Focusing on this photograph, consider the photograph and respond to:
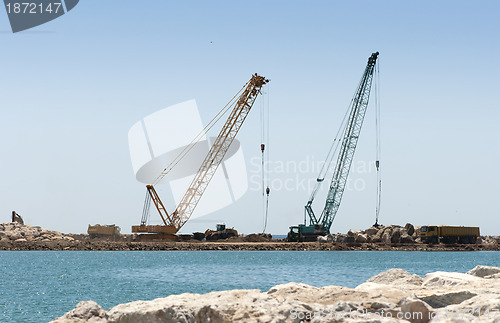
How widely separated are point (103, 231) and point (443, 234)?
70731mm

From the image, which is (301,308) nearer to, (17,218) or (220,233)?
(220,233)

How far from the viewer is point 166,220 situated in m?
119

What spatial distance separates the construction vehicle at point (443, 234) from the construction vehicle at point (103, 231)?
63698 millimetres

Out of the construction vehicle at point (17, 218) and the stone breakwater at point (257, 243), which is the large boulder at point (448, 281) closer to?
the stone breakwater at point (257, 243)

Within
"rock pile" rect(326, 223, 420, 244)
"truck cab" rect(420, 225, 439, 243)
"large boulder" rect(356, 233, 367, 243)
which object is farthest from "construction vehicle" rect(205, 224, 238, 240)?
"truck cab" rect(420, 225, 439, 243)

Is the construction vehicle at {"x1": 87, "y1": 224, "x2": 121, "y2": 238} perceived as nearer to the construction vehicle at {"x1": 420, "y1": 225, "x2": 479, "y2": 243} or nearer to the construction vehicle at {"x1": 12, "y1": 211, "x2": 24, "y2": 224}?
the construction vehicle at {"x1": 12, "y1": 211, "x2": 24, "y2": 224}

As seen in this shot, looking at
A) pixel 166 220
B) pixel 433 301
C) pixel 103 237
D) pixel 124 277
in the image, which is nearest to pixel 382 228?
pixel 166 220

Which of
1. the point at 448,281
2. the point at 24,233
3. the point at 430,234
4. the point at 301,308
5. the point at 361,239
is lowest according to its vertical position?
the point at 301,308

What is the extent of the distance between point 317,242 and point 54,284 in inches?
3153

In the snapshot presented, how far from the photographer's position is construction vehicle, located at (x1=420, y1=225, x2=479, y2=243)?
121m

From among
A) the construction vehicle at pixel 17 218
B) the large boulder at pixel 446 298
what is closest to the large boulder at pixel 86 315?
the large boulder at pixel 446 298

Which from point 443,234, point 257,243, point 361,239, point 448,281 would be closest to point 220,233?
point 257,243

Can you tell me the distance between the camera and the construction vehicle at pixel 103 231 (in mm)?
129000

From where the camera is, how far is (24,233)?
398 feet
